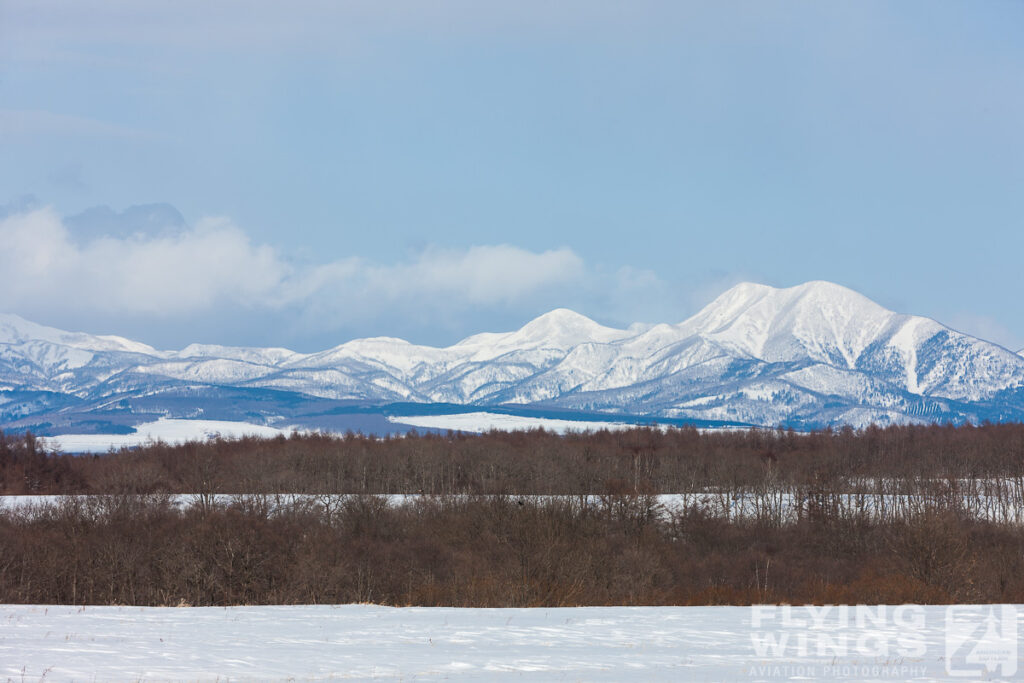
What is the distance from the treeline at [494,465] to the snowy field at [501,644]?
72331 millimetres

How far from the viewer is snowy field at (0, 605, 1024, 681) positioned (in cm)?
2208

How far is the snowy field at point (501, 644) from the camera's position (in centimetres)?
2208

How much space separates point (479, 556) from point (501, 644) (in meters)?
46.8

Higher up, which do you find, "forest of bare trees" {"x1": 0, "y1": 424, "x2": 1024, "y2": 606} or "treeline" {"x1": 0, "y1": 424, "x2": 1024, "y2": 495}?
"treeline" {"x1": 0, "y1": 424, "x2": 1024, "y2": 495}

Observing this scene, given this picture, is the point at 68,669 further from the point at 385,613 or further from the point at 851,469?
the point at 851,469

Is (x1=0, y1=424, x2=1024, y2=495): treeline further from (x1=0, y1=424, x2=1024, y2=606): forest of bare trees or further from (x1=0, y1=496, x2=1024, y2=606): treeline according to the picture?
(x1=0, y1=496, x2=1024, y2=606): treeline

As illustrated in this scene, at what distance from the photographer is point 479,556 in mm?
73000

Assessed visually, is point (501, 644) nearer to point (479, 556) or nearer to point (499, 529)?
point (479, 556)

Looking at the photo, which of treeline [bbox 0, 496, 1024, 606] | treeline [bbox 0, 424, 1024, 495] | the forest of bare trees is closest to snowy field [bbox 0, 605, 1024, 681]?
treeline [bbox 0, 496, 1024, 606]

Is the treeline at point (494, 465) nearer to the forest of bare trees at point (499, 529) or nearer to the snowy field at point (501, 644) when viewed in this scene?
the forest of bare trees at point (499, 529)

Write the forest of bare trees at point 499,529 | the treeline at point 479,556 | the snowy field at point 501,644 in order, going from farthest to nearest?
the forest of bare trees at point 499,529
the treeline at point 479,556
the snowy field at point 501,644

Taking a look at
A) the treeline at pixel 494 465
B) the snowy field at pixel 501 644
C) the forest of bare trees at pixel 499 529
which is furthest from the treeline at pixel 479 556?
the treeline at pixel 494 465

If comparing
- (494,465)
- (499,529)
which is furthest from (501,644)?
(494,465)

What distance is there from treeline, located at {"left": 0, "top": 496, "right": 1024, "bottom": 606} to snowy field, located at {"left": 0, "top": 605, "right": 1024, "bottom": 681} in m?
12.8
